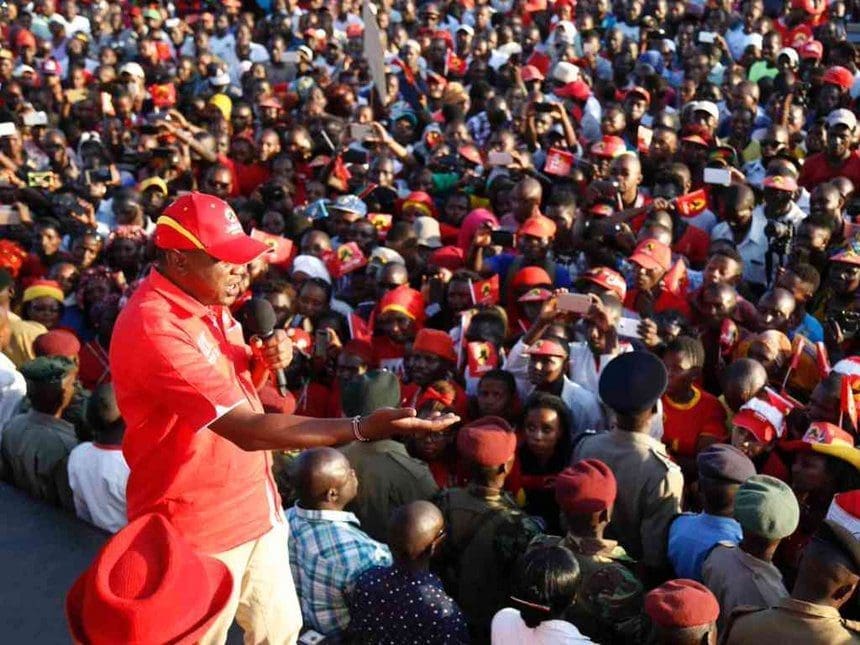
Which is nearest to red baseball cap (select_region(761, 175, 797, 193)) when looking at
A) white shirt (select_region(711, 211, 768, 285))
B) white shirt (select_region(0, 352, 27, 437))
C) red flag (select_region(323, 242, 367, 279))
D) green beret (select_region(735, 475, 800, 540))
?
white shirt (select_region(711, 211, 768, 285))

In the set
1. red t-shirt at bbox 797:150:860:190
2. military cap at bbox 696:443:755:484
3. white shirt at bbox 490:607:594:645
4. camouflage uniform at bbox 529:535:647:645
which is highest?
red t-shirt at bbox 797:150:860:190

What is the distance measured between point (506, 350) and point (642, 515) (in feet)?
6.50

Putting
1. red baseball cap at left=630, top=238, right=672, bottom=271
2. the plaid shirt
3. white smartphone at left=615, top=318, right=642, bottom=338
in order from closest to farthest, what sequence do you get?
the plaid shirt, white smartphone at left=615, top=318, right=642, bottom=338, red baseball cap at left=630, top=238, right=672, bottom=271

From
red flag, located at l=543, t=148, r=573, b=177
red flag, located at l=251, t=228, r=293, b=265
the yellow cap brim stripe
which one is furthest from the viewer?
red flag, located at l=543, t=148, r=573, b=177

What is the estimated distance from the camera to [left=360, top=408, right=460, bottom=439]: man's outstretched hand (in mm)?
2270

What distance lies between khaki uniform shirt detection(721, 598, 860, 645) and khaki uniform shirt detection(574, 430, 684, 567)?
33.6 inches

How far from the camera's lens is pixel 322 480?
348 centimetres

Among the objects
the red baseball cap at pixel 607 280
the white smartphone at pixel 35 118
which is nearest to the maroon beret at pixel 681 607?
the red baseball cap at pixel 607 280

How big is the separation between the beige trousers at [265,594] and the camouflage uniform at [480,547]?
941mm

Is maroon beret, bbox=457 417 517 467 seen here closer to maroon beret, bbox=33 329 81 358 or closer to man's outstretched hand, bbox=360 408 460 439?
man's outstretched hand, bbox=360 408 460 439

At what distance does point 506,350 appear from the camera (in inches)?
221

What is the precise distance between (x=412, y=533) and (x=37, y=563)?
1.44 m

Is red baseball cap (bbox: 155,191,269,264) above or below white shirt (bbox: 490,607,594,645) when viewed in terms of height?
above

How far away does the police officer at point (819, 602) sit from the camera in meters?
2.70
